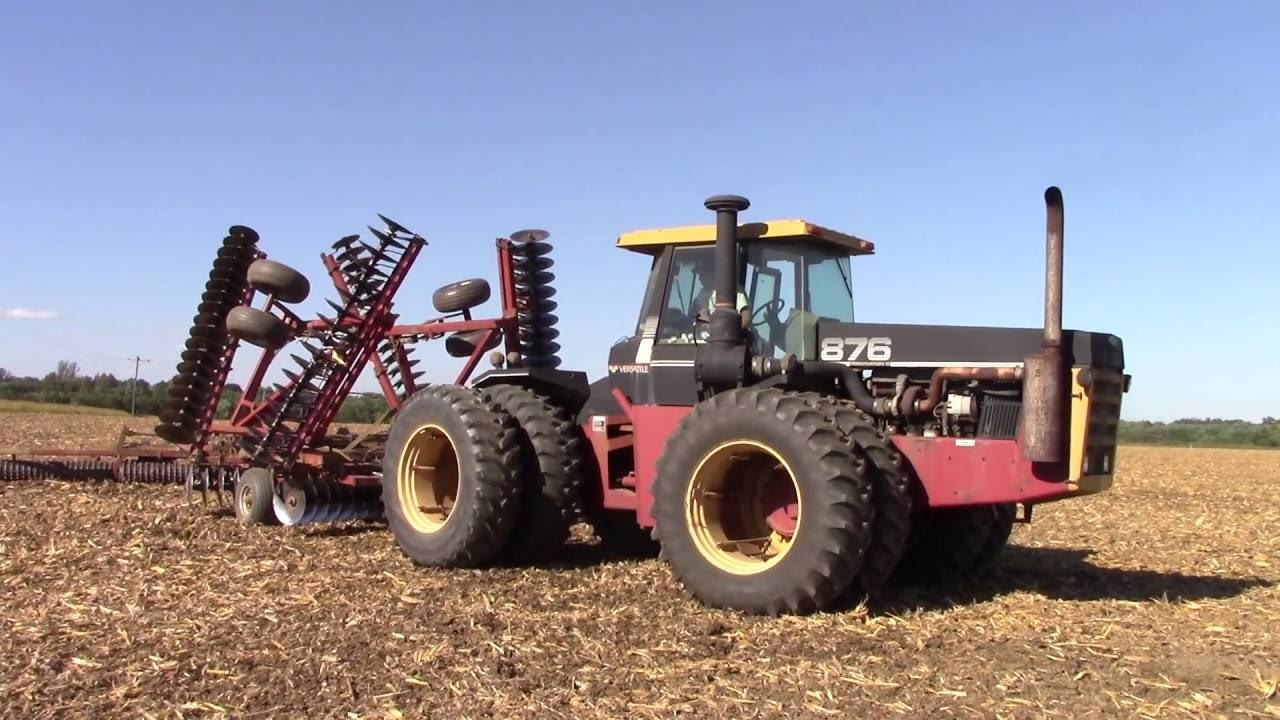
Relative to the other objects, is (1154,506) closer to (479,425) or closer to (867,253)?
(867,253)

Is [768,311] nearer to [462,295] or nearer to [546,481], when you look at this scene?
[546,481]

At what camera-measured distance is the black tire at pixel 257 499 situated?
998 cm

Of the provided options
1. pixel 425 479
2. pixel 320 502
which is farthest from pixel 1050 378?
pixel 320 502

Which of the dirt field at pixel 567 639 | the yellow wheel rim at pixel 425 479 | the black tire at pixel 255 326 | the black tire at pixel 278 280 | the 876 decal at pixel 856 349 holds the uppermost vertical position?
the black tire at pixel 278 280

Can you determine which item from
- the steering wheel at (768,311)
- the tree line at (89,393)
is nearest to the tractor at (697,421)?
the steering wheel at (768,311)

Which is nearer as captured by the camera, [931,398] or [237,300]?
[931,398]

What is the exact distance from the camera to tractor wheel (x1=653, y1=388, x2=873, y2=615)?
20.0 feet

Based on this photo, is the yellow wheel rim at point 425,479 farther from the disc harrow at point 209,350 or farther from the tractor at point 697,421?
the disc harrow at point 209,350

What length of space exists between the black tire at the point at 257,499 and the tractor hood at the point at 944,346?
518 centimetres

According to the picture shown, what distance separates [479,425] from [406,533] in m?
1.03

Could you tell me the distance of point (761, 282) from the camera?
7.62m

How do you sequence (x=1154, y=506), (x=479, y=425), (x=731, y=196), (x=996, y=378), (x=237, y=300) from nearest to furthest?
(x=996, y=378) < (x=731, y=196) < (x=479, y=425) < (x=237, y=300) < (x=1154, y=506)

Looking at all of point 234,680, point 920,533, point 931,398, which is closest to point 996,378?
point 931,398

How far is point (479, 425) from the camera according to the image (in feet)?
26.6
